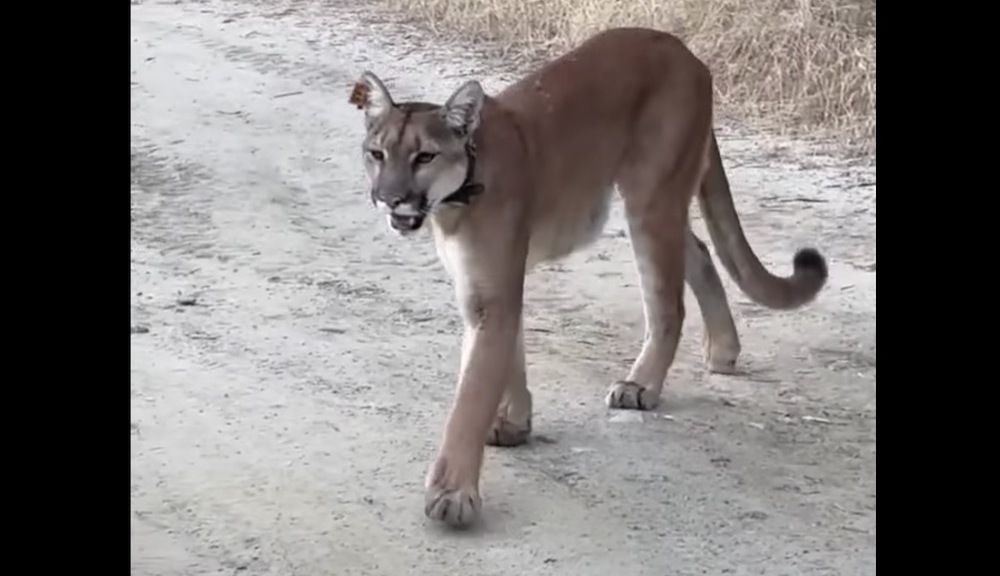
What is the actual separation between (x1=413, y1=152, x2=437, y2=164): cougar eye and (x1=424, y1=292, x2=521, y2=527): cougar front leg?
398mm

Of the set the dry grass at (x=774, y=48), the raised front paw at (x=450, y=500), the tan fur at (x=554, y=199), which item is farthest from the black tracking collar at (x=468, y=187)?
the dry grass at (x=774, y=48)

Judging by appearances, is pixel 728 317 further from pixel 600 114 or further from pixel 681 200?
pixel 600 114

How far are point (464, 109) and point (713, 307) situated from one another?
1.42 meters

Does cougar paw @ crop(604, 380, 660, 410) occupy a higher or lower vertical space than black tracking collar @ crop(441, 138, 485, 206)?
lower

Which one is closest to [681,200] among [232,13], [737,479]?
[737,479]

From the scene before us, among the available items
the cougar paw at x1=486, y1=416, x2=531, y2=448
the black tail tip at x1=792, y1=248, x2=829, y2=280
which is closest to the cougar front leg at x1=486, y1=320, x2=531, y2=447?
the cougar paw at x1=486, y1=416, x2=531, y2=448

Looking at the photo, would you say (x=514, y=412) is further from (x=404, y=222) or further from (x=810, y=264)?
(x=810, y=264)

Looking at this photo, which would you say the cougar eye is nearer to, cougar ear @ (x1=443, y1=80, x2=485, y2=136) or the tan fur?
the tan fur

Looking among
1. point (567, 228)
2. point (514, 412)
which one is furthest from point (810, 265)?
point (514, 412)

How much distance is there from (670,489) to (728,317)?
104 cm

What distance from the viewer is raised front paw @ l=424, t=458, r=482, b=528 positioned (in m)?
4.10

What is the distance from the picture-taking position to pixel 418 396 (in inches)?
198

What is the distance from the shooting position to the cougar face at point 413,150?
4.04 metres

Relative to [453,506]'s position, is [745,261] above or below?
above
